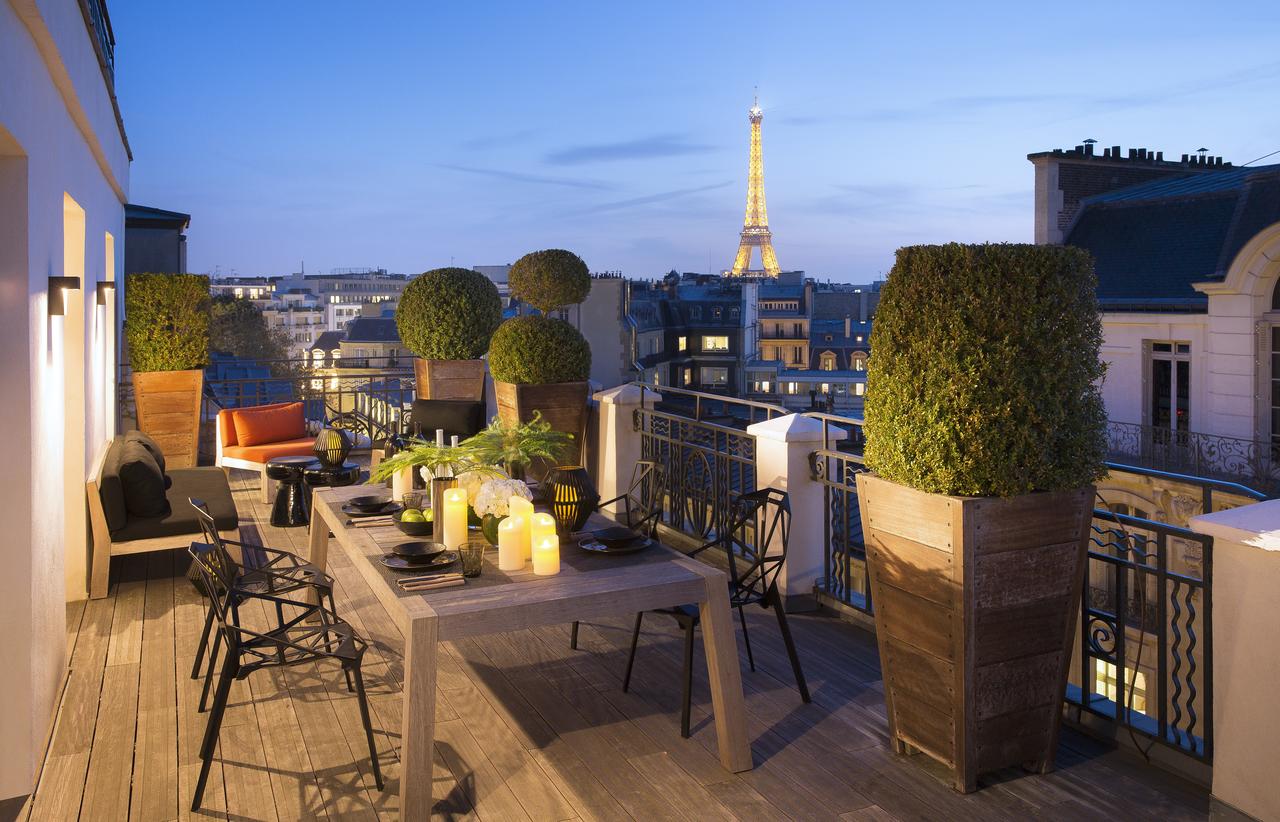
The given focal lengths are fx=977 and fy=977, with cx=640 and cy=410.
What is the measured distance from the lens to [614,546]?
355cm

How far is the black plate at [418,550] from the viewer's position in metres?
3.32

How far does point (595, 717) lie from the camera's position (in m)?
3.77

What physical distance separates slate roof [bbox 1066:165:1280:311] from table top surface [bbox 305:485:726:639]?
469 inches

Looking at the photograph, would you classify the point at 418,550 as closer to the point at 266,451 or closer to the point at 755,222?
the point at 266,451

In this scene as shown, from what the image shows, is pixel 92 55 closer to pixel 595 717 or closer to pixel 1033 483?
pixel 595 717

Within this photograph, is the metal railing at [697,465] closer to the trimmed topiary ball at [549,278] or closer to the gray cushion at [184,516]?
the trimmed topiary ball at [549,278]

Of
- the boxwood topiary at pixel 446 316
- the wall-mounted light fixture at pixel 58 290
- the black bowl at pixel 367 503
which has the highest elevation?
the boxwood topiary at pixel 446 316

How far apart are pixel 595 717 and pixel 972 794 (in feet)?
4.57

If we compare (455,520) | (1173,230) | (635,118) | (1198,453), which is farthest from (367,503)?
(635,118)

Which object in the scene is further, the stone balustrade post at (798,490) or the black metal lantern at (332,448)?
the black metal lantern at (332,448)

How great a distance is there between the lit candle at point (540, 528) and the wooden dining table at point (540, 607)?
0.12 m

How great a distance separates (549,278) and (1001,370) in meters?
5.92

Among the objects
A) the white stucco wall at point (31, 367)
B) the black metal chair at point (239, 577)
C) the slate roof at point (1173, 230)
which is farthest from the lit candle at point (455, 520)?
the slate roof at point (1173, 230)

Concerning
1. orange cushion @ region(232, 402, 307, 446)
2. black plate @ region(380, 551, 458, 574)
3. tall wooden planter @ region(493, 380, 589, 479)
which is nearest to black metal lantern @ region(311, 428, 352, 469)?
tall wooden planter @ region(493, 380, 589, 479)
